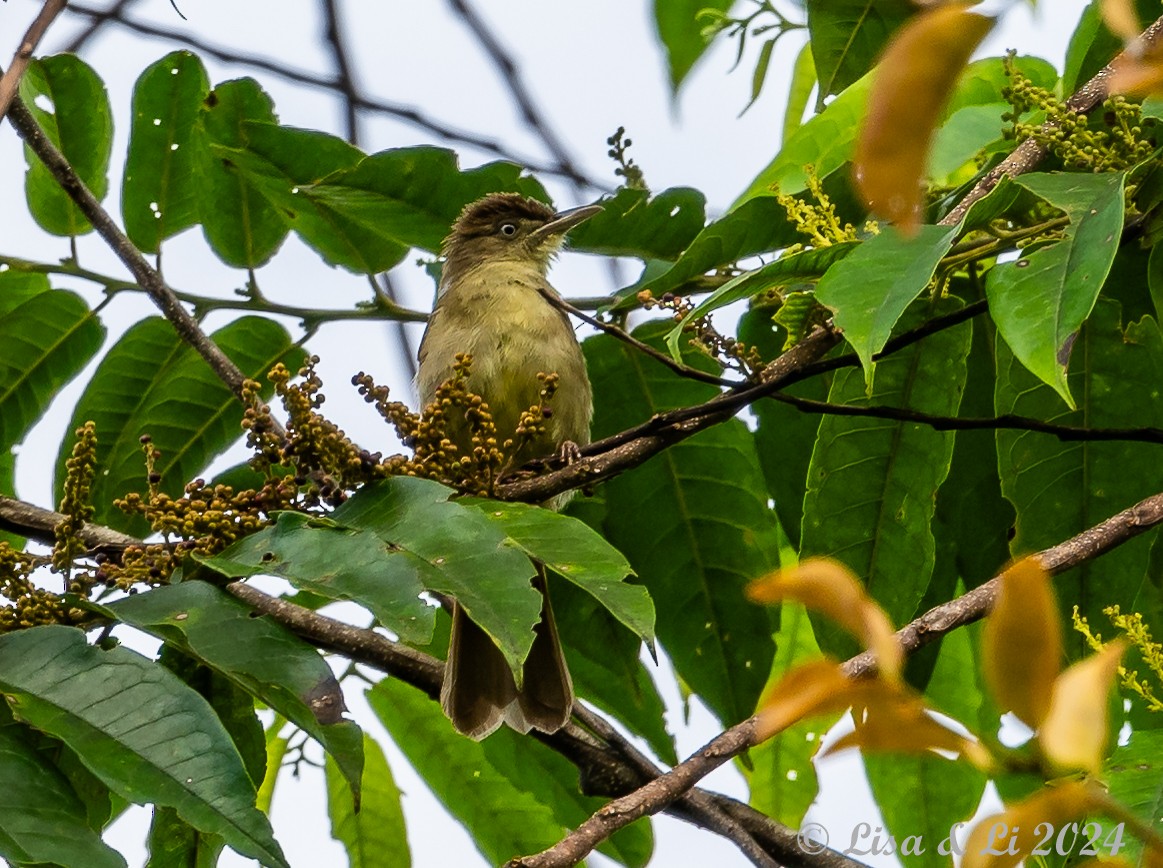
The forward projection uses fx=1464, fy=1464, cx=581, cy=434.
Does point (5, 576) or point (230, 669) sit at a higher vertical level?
point (5, 576)

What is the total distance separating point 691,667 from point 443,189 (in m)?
1.03

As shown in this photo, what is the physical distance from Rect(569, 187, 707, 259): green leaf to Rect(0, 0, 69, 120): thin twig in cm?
115

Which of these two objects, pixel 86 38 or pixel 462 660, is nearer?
pixel 462 660

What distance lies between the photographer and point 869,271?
6.03ft

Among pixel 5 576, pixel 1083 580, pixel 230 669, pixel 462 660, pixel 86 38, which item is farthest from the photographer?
pixel 86 38

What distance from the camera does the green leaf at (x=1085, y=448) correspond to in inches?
94.7

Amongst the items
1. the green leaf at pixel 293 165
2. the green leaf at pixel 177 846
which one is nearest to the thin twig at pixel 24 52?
the green leaf at pixel 293 165

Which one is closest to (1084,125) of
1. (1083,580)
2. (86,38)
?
(1083,580)

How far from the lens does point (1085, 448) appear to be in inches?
96.0

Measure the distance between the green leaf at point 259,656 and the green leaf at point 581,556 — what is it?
11.8 inches

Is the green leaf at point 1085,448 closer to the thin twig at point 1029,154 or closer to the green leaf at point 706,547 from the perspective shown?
the thin twig at point 1029,154

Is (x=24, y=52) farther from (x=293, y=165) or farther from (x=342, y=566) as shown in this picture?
(x=293, y=165)

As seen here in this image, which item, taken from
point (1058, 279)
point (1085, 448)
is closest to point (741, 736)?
point (1058, 279)

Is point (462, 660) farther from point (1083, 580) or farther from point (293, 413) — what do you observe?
point (1083, 580)
